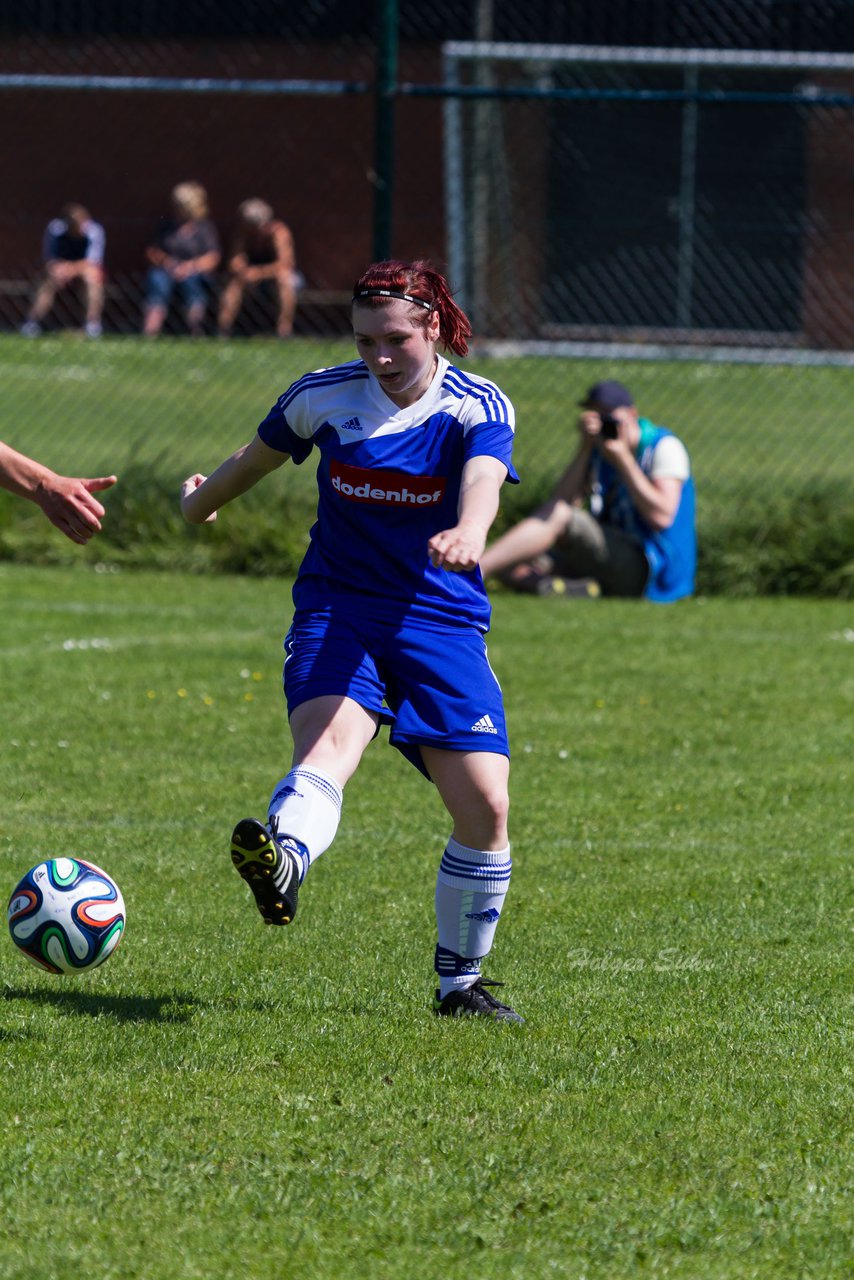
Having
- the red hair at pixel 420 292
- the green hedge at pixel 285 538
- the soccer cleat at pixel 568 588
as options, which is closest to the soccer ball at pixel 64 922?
the red hair at pixel 420 292

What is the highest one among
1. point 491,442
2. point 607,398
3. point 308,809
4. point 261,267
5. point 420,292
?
point 420,292

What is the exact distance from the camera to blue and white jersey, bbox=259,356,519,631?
4266 mm

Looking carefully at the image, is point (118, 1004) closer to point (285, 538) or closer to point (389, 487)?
point (389, 487)

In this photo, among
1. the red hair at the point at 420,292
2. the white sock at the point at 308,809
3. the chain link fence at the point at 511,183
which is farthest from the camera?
the chain link fence at the point at 511,183

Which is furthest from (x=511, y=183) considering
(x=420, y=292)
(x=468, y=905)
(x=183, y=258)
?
(x=468, y=905)

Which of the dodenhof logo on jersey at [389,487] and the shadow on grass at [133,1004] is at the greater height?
the dodenhof logo on jersey at [389,487]

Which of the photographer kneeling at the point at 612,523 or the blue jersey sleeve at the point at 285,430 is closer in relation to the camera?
the blue jersey sleeve at the point at 285,430

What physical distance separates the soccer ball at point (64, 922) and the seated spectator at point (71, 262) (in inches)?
Result: 636

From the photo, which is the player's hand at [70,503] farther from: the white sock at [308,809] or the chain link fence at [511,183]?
the chain link fence at [511,183]

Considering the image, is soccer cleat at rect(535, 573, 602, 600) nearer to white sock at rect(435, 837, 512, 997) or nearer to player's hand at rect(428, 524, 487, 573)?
white sock at rect(435, 837, 512, 997)

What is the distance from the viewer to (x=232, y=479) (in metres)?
4.45

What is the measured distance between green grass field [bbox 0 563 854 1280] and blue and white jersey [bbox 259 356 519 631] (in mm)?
964

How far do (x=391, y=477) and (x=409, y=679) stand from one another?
47cm

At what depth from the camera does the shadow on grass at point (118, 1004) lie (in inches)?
164
